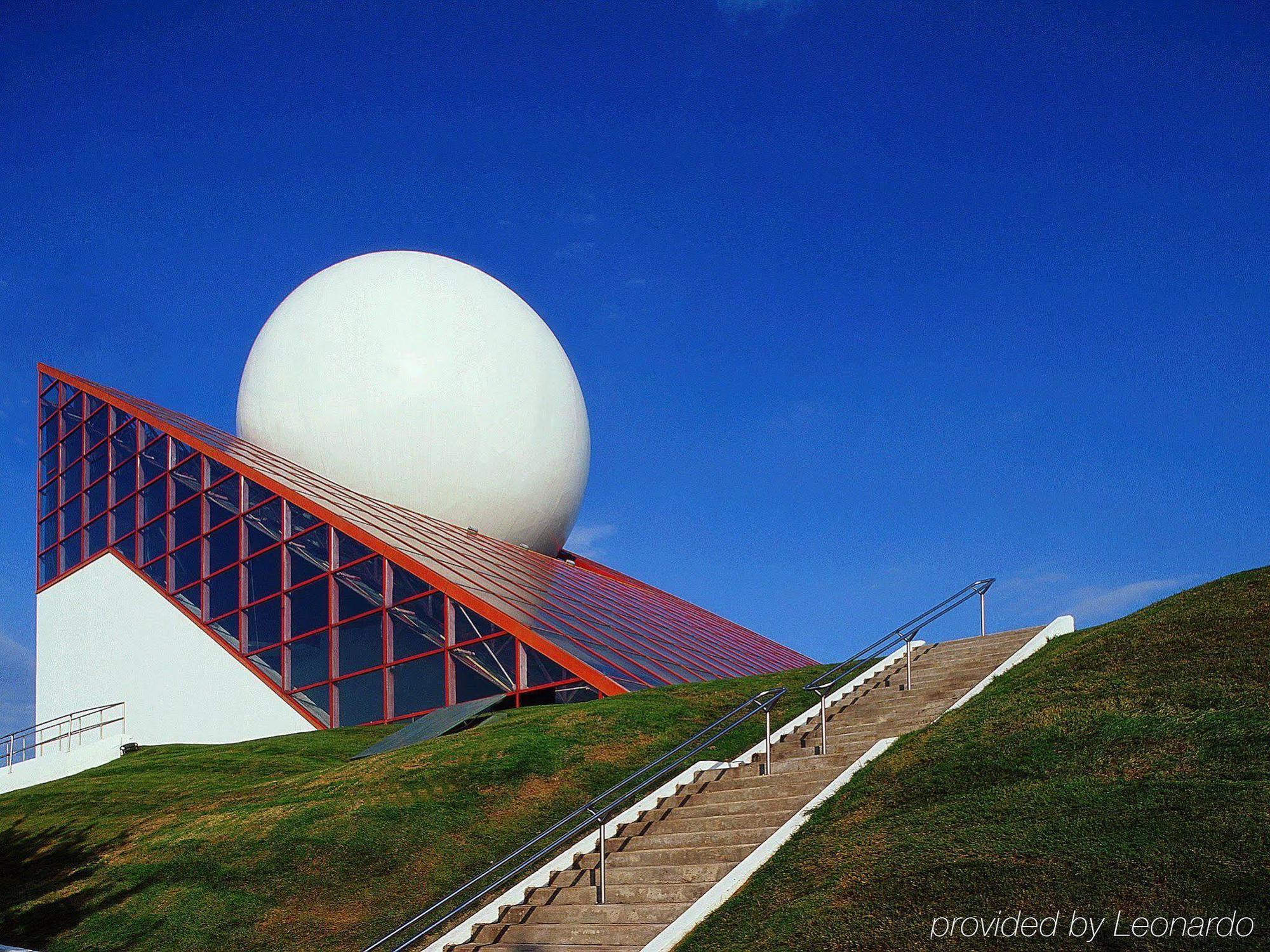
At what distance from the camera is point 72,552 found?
38500 millimetres

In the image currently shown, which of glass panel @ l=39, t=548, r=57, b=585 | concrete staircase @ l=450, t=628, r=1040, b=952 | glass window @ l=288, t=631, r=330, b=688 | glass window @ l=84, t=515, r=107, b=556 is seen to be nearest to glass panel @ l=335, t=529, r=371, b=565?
glass window @ l=288, t=631, r=330, b=688

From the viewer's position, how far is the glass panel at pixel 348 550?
94.5 feet

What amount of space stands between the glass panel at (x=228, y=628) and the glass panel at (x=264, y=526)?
1.84 metres

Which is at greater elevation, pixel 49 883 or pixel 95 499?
pixel 95 499

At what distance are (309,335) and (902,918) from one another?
30818 mm

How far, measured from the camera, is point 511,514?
3772cm

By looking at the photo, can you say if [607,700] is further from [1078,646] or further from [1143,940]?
[1143,940]

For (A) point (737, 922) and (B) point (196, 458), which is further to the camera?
(B) point (196, 458)

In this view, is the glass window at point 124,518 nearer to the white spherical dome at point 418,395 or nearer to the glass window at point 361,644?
the white spherical dome at point 418,395

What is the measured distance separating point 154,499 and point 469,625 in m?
14.3

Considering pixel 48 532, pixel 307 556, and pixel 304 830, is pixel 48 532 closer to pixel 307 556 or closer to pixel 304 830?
pixel 307 556

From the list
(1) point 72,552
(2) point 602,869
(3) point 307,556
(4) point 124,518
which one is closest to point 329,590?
(3) point 307,556

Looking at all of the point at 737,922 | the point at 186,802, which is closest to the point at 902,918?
the point at 737,922

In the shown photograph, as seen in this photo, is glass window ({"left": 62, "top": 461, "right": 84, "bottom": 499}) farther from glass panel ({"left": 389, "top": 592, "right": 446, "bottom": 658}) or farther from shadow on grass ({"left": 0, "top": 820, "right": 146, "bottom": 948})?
shadow on grass ({"left": 0, "top": 820, "right": 146, "bottom": 948})
